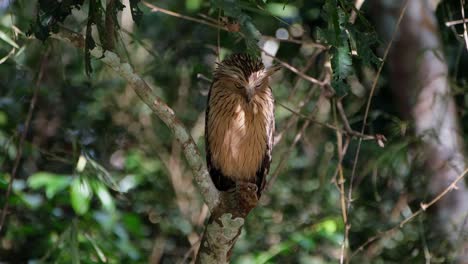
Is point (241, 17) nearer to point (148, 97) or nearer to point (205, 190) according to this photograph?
point (148, 97)

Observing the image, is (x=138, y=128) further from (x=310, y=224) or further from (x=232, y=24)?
(x=232, y=24)

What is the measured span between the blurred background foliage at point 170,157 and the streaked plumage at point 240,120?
0.49ft

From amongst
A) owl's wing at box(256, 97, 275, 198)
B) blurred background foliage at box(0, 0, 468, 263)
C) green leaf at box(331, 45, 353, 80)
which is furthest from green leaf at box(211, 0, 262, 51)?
owl's wing at box(256, 97, 275, 198)

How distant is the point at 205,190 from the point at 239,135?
3.90ft

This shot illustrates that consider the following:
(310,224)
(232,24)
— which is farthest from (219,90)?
(310,224)

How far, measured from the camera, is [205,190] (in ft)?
10.6

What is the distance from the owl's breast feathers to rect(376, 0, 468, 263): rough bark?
37.9 inches

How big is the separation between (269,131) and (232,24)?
108 cm

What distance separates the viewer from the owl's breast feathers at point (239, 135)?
433 centimetres

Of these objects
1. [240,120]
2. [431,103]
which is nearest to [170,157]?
[240,120]

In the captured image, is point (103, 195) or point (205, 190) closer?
point (205, 190)

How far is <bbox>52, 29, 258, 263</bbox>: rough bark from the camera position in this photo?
302 centimetres

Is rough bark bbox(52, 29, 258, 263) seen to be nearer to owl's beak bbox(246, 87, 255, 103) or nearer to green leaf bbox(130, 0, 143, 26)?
green leaf bbox(130, 0, 143, 26)

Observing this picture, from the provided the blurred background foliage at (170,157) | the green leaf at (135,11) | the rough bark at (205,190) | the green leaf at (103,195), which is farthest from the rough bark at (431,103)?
the green leaf at (135,11)
